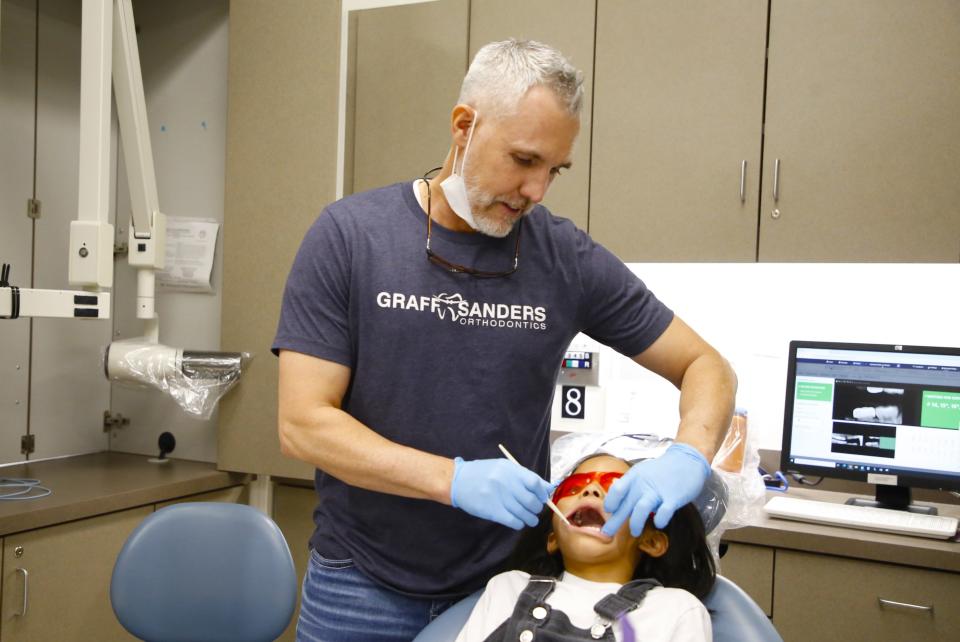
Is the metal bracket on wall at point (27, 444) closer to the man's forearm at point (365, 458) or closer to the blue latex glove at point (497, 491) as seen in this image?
the man's forearm at point (365, 458)

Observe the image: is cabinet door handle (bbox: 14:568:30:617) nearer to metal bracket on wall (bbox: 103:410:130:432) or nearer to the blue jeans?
metal bracket on wall (bbox: 103:410:130:432)

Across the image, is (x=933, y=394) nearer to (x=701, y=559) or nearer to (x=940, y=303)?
(x=940, y=303)

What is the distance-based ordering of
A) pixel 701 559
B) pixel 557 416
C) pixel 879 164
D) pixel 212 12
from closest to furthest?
1. pixel 701 559
2. pixel 879 164
3. pixel 557 416
4. pixel 212 12

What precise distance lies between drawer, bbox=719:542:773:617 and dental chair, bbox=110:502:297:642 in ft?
3.60

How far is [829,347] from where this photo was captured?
2402 millimetres

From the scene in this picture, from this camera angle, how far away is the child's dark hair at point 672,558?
1.38 meters

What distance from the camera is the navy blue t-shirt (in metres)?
1.31

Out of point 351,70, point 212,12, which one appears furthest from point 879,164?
point 212,12

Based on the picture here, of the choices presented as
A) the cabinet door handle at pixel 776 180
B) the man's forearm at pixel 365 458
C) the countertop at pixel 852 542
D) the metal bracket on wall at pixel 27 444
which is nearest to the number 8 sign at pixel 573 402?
the countertop at pixel 852 542

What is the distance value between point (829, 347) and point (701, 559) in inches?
49.0

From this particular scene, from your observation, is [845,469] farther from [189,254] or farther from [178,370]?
[189,254]

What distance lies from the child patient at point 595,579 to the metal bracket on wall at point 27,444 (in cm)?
223

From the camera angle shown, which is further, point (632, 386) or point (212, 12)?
point (212, 12)

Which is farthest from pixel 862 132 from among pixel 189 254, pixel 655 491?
pixel 189 254
